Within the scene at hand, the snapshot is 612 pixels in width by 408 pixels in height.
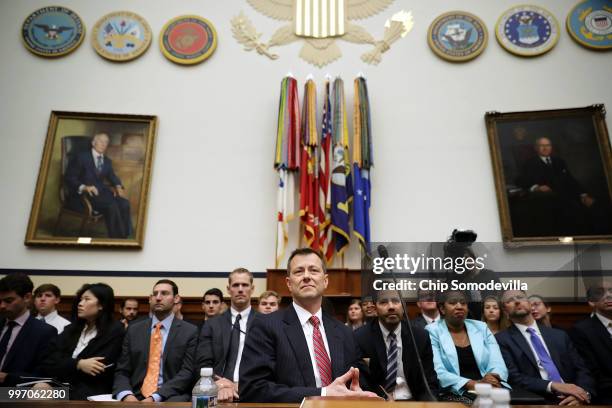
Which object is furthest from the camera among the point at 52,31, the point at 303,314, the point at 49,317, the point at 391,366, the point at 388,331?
the point at 52,31

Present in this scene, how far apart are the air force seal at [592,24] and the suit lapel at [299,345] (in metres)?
6.59

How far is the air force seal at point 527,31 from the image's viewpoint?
6.55m

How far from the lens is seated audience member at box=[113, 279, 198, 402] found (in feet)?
10.5

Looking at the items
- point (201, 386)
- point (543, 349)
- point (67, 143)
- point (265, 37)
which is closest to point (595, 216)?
point (543, 349)

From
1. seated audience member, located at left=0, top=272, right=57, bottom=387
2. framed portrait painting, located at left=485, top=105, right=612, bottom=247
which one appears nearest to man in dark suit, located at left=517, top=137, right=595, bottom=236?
framed portrait painting, located at left=485, top=105, right=612, bottom=247

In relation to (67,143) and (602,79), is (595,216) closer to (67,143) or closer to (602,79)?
(602,79)

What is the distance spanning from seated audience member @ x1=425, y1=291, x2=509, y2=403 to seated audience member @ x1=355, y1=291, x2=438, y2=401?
0.11 meters

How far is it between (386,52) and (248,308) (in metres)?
4.66

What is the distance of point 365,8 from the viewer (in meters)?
6.94

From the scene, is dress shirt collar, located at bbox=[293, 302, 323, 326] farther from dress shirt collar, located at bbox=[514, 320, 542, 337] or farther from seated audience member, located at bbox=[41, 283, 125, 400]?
seated audience member, located at bbox=[41, 283, 125, 400]

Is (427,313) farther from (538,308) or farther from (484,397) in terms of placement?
(484,397)

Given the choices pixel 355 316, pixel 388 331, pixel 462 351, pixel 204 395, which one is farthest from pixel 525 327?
pixel 204 395

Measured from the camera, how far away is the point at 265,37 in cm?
682

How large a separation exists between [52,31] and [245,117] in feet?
10.7
